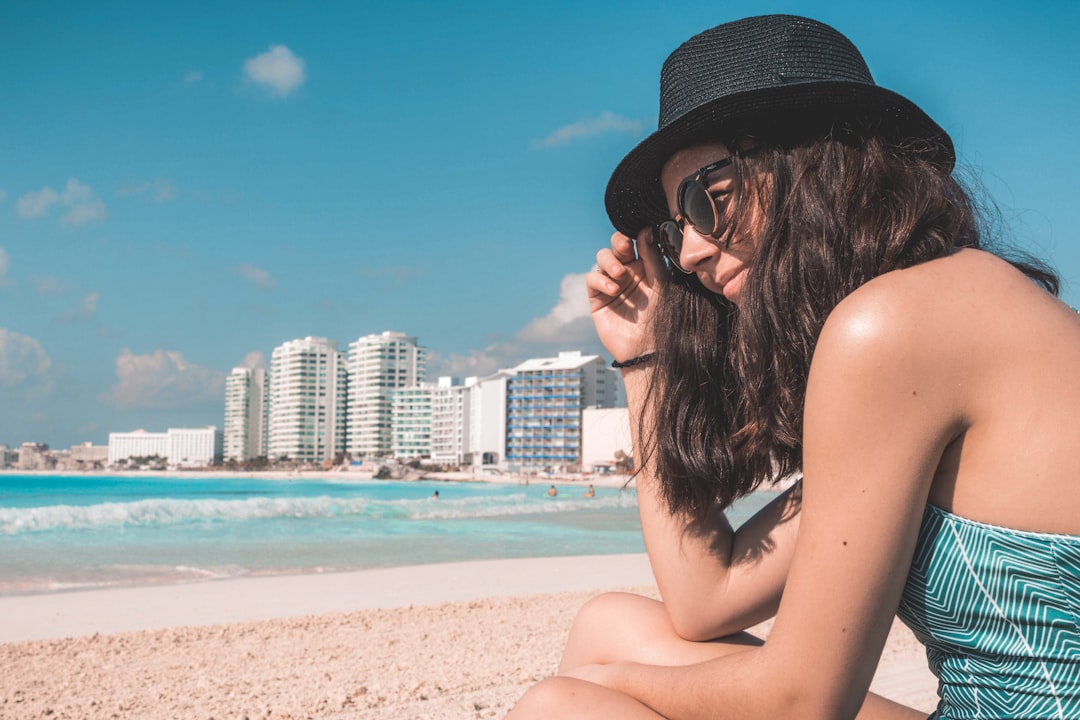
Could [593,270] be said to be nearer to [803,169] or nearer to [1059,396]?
[803,169]

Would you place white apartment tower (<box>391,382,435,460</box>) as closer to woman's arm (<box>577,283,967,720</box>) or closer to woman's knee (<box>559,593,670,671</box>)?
woman's knee (<box>559,593,670,671</box>)

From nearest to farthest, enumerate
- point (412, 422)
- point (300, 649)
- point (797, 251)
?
point (797, 251), point (300, 649), point (412, 422)

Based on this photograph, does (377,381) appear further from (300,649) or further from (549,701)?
(549,701)

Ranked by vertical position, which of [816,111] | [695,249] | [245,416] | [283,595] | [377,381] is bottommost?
[283,595]

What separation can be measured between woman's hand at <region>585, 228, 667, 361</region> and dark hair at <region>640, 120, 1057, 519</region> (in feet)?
1.11

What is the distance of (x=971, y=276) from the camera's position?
0.81 meters

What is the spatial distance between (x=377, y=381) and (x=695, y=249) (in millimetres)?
114310

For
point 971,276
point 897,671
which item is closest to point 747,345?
point 971,276

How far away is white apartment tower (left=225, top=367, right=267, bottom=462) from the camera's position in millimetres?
126500

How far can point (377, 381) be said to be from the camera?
4456 inches

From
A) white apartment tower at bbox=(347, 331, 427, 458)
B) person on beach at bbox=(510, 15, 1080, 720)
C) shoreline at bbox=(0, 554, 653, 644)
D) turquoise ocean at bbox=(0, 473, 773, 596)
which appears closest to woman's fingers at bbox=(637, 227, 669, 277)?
person on beach at bbox=(510, 15, 1080, 720)

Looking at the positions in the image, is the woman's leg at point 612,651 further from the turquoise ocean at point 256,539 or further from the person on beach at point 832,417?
the turquoise ocean at point 256,539

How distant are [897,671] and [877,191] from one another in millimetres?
3348

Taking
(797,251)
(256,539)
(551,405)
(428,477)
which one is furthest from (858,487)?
(551,405)
